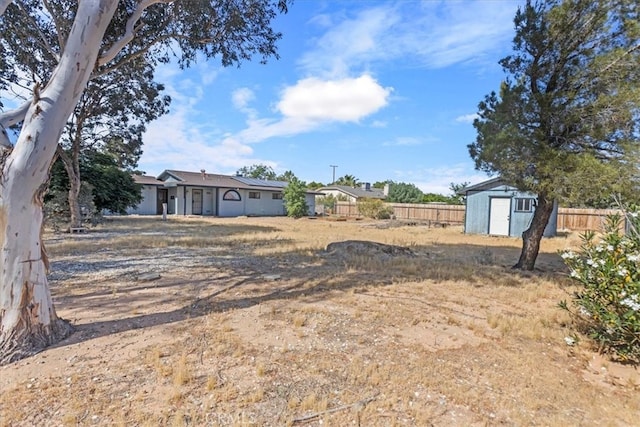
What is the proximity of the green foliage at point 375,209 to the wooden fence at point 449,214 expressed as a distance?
0.56 metres

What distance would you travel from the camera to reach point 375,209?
2719 cm

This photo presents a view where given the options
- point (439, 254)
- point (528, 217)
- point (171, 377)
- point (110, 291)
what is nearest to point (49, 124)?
point (171, 377)

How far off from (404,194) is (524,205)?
25.9 meters

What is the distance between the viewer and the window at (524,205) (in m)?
15.6

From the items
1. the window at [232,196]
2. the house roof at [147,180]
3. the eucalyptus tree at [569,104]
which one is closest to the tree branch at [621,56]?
the eucalyptus tree at [569,104]

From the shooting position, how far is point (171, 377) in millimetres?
2777

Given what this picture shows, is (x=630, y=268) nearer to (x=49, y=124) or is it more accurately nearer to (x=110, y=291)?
(x=49, y=124)

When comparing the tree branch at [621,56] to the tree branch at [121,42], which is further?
the tree branch at [621,56]

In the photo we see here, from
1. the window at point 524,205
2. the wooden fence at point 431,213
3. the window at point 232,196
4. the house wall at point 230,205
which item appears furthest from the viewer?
the window at point 232,196

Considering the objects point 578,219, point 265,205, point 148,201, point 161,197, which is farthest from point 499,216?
point 148,201

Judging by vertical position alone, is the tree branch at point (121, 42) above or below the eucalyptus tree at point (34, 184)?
above

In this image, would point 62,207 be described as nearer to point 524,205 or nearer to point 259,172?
point 524,205

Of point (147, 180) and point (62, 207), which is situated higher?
point (147, 180)

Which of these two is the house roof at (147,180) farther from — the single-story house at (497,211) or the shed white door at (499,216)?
the shed white door at (499,216)
